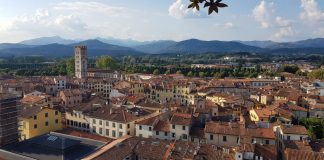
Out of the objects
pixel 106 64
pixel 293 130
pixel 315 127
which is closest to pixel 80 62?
pixel 106 64

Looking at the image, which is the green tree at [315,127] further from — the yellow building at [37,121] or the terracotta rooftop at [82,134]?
the yellow building at [37,121]

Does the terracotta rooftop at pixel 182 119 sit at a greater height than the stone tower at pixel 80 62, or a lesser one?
lesser

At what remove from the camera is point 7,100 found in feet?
112

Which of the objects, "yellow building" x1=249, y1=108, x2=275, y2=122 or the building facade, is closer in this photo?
the building facade

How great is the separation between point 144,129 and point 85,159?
9.80 meters

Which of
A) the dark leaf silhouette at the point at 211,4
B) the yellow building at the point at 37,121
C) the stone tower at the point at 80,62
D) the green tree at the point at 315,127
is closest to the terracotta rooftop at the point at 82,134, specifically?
the yellow building at the point at 37,121

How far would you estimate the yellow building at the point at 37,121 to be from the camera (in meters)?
38.4

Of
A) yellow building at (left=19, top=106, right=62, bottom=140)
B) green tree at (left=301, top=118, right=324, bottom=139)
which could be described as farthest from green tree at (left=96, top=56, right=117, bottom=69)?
green tree at (left=301, top=118, right=324, bottom=139)

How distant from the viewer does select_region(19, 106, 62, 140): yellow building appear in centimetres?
3838

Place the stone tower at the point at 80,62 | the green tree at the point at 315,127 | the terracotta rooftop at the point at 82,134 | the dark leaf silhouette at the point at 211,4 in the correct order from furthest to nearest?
the stone tower at the point at 80,62, the green tree at the point at 315,127, the terracotta rooftop at the point at 82,134, the dark leaf silhouette at the point at 211,4

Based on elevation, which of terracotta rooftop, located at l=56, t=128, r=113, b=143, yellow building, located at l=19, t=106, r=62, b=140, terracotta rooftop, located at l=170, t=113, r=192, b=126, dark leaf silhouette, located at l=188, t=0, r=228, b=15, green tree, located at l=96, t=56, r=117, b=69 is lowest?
terracotta rooftop, located at l=56, t=128, r=113, b=143

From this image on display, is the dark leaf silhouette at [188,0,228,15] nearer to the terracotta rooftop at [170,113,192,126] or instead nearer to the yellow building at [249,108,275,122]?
the terracotta rooftop at [170,113,192,126]

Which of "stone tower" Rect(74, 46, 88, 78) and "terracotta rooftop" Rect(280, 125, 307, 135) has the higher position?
"stone tower" Rect(74, 46, 88, 78)

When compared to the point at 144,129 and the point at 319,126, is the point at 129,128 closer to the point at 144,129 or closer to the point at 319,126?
the point at 144,129
